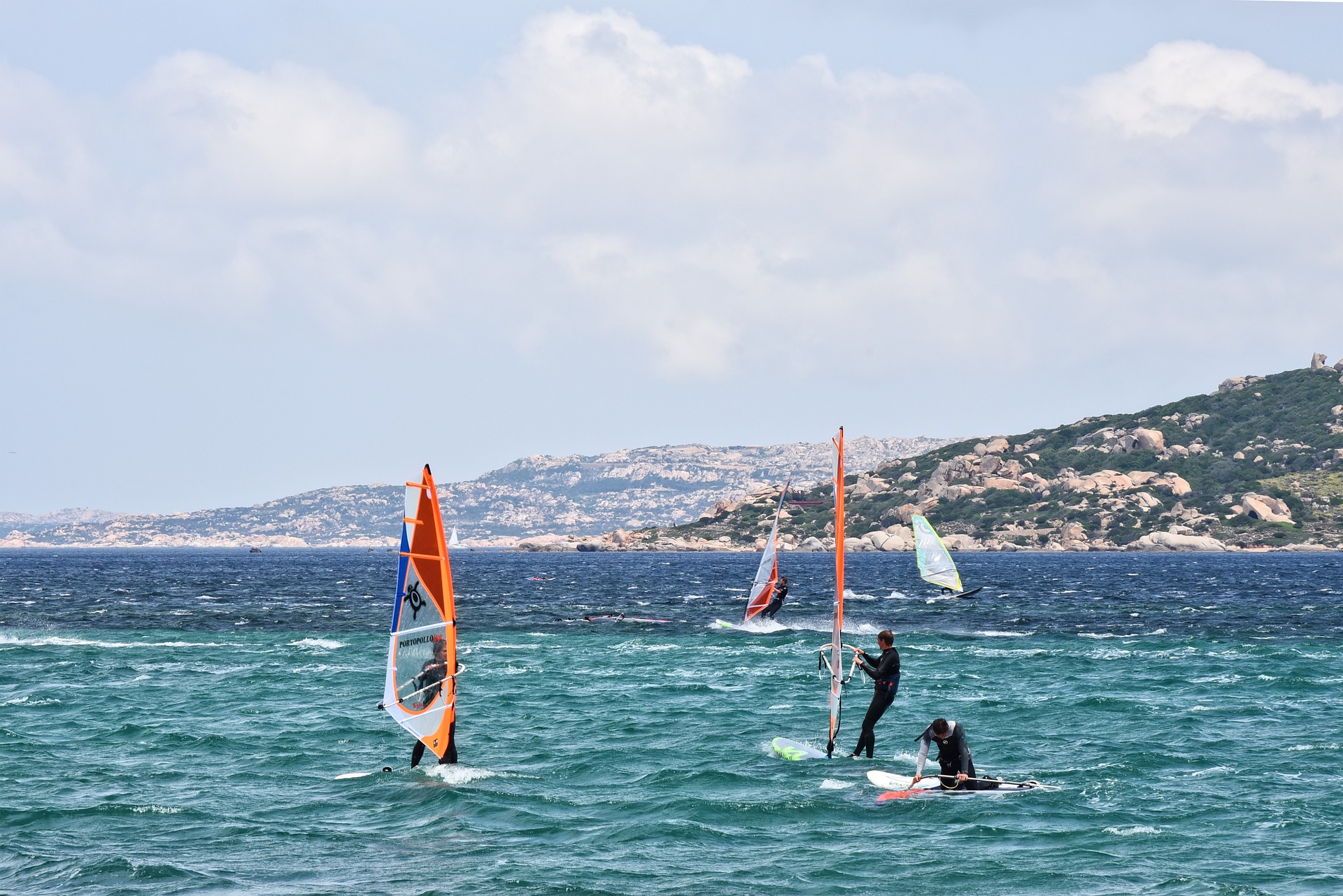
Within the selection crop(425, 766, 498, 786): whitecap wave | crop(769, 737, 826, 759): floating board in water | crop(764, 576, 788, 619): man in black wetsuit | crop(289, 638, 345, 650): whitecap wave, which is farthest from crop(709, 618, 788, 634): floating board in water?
crop(425, 766, 498, 786): whitecap wave

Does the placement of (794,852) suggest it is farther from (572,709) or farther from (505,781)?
(572,709)

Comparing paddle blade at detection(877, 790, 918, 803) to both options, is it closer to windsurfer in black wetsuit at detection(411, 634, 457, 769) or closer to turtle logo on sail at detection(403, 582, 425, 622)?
windsurfer in black wetsuit at detection(411, 634, 457, 769)

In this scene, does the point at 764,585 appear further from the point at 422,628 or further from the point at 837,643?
the point at 422,628

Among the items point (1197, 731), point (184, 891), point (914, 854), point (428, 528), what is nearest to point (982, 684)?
point (1197, 731)

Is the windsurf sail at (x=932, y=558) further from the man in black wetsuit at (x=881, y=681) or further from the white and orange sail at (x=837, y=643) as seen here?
the man in black wetsuit at (x=881, y=681)

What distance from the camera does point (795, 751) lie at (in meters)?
27.0

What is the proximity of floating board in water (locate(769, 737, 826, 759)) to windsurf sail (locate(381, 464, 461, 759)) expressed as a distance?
7298 mm

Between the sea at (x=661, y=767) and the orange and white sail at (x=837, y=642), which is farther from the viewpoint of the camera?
the orange and white sail at (x=837, y=642)

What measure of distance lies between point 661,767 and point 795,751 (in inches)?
121

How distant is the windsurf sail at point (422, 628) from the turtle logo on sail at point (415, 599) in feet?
0.04

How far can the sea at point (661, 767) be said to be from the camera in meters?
18.5

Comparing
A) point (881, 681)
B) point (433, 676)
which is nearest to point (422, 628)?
point (433, 676)

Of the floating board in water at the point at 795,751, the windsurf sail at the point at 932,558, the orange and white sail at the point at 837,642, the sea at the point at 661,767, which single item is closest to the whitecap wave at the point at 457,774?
the sea at the point at 661,767

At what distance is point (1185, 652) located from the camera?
155 ft
